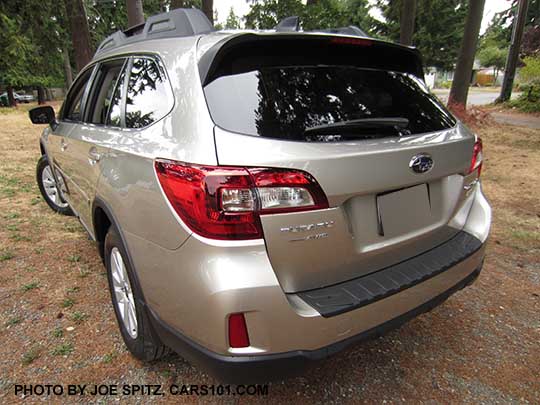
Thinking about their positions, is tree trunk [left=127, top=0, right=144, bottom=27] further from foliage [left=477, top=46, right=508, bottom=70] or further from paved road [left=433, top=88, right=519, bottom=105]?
foliage [left=477, top=46, right=508, bottom=70]

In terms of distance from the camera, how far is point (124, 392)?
2000 mm

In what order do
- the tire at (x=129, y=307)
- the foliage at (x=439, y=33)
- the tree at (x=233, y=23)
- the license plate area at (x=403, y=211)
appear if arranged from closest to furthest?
the license plate area at (x=403, y=211) → the tire at (x=129, y=307) → the tree at (x=233, y=23) → the foliage at (x=439, y=33)

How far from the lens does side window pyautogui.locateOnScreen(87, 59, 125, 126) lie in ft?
7.90

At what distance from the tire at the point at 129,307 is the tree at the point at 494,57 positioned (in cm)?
6297

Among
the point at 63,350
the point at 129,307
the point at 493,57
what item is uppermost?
the point at 129,307

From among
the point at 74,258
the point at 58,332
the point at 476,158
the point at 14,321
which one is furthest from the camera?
the point at 74,258

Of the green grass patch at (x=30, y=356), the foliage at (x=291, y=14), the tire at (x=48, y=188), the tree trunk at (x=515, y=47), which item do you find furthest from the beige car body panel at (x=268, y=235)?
the tree trunk at (x=515, y=47)

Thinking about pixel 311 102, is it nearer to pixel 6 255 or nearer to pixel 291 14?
pixel 6 255

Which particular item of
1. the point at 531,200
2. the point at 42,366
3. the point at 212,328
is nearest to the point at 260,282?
the point at 212,328

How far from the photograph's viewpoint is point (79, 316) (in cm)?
264

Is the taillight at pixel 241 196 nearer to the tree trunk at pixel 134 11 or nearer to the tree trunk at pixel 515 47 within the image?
the tree trunk at pixel 134 11

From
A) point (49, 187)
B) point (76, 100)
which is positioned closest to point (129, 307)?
point (76, 100)

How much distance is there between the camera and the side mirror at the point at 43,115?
3766 mm

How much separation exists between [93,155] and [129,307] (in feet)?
3.15
